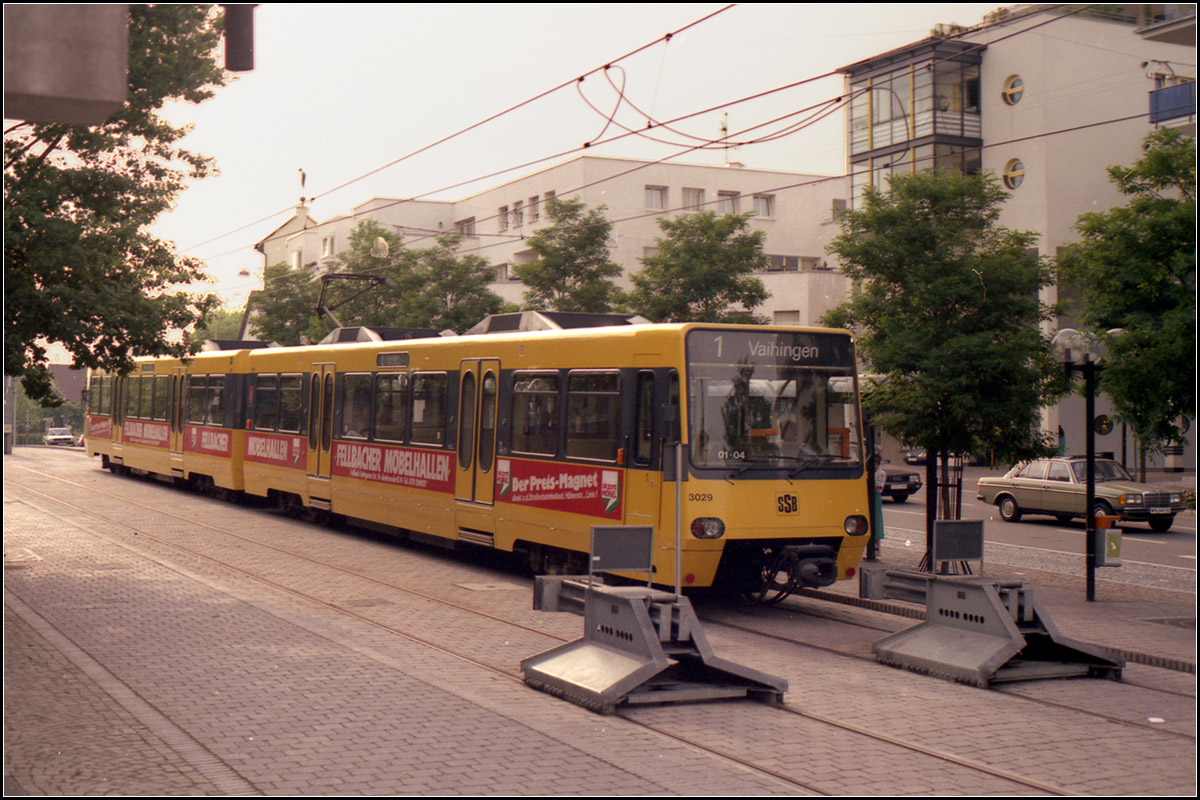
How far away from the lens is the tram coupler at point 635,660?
27.4ft

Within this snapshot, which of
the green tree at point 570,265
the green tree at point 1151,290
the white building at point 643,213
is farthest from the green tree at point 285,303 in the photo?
the green tree at point 1151,290

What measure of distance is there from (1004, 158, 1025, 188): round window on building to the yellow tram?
1198 inches

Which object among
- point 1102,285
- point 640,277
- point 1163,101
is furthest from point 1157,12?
point 1102,285

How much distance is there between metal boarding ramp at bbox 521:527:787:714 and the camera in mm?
8375

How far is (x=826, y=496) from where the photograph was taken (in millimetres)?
12484

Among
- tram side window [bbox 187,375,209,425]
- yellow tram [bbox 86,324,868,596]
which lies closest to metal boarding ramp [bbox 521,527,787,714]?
yellow tram [bbox 86,324,868,596]

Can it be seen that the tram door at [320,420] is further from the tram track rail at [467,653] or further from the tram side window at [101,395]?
the tram side window at [101,395]

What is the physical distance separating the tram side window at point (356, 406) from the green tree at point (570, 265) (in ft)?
43.6

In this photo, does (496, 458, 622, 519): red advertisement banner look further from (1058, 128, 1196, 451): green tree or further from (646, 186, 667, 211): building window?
(646, 186, 667, 211): building window

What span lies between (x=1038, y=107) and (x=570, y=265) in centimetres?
1957

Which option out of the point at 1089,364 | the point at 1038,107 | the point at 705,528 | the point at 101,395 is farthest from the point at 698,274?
the point at 705,528

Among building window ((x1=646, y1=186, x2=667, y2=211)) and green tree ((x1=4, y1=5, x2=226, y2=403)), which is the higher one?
building window ((x1=646, y1=186, x2=667, y2=211))

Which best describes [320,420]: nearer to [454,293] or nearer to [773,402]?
[773,402]

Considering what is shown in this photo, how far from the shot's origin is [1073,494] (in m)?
25.6
